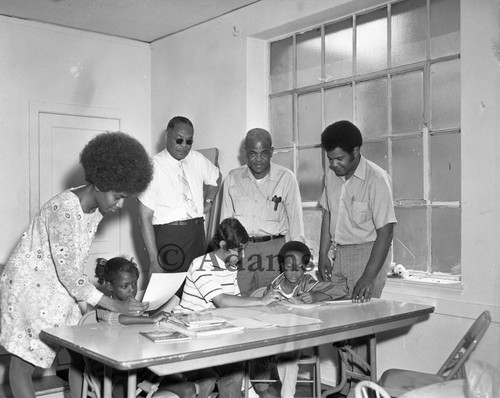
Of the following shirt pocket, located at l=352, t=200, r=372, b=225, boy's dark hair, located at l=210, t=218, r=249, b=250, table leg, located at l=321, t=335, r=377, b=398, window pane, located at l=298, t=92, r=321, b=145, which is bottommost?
table leg, located at l=321, t=335, r=377, b=398

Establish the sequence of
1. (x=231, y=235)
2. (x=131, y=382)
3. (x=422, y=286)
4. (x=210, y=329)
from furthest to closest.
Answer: (x=422, y=286)
(x=231, y=235)
(x=210, y=329)
(x=131, y=382)

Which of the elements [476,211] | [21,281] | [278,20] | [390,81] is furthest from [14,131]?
[476,211]

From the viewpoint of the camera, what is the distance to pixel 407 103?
4.07m

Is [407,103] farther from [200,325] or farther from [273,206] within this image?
[200,325]

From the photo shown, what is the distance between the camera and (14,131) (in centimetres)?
531

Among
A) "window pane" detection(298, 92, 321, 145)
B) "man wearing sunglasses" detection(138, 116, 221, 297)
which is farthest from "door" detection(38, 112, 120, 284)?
"window pane" detection(298, 92, 321, 145)

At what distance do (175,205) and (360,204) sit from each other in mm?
1412

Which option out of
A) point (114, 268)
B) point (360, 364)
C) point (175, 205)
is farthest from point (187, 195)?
point (360, 364)

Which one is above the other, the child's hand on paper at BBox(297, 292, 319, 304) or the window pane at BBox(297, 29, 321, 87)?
the window pane at BBox(297, 29, 321, 87)

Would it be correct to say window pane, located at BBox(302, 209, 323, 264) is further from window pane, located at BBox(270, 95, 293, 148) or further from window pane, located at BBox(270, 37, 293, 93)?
window pane, located at BBox(270, 37, 293, 93)

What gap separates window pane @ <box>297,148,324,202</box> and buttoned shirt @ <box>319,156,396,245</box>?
33.4 inches

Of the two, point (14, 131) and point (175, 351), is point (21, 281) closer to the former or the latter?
point (175, 351)

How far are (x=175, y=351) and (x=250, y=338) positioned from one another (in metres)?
0.38

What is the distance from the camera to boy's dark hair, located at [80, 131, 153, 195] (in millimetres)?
2725
